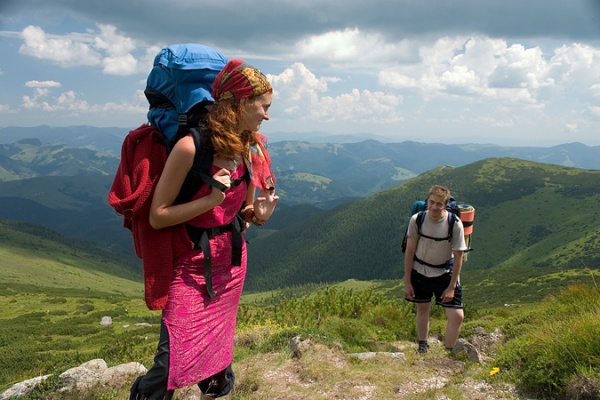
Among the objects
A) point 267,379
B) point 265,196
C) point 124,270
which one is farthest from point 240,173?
point 124,270

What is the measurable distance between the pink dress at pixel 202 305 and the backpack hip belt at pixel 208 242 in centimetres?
3

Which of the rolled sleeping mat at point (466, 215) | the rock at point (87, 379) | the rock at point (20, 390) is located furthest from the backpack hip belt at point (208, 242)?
the rolled sleeping mat at point (466, 215)

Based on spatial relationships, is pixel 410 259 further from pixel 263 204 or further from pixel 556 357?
pixel 263 204

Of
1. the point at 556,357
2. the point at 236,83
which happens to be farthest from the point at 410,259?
the point at 236,83

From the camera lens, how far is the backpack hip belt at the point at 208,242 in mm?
2945

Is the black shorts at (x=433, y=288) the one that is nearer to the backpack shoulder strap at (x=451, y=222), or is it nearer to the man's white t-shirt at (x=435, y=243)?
the man's white t-shirt at (x=435, y=243)

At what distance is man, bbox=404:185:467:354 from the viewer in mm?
6508

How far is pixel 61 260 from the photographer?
152 m

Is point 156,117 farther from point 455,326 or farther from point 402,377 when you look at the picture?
point 455,326

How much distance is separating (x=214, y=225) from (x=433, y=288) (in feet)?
16.3

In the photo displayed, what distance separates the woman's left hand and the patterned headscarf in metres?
0.83

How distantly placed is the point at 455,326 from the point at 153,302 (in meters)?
5.59

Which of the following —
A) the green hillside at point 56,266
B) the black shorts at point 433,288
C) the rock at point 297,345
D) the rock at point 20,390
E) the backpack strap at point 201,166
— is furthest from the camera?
the green hillside at point 56,266

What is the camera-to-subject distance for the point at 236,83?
276 cm
